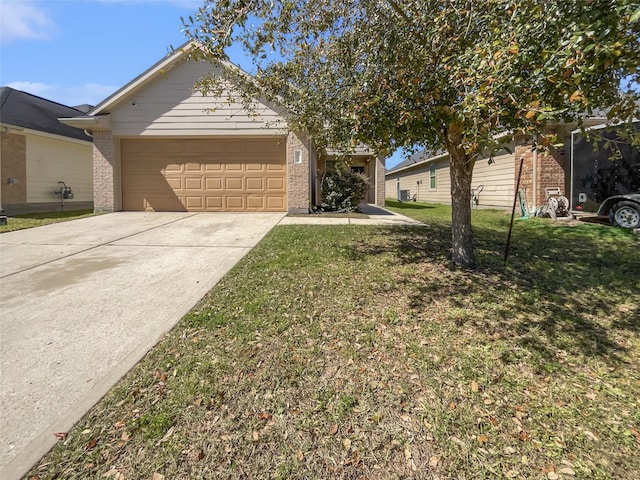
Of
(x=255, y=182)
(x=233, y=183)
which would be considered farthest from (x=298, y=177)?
(x=233, y=183)

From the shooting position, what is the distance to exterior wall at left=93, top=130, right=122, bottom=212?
1191 centimetres

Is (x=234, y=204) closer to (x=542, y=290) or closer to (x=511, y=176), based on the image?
(x=542, y=290)

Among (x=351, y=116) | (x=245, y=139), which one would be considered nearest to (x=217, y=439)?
(x=351, y=116)

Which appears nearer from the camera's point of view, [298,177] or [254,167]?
[298,177]

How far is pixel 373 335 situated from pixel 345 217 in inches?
310

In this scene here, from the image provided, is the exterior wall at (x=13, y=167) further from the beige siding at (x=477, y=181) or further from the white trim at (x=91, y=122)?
the beige siding at (x=477, y=181)

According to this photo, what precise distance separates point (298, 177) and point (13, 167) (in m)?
9.92

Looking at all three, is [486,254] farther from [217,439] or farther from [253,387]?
[217,439]

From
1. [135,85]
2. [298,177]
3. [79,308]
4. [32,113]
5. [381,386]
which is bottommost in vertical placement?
[381,386]

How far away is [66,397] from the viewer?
246 centimetres

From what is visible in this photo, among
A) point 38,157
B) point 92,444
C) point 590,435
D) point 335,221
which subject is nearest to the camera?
point 92,444

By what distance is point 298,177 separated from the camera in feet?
39.0

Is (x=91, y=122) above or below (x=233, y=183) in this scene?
above

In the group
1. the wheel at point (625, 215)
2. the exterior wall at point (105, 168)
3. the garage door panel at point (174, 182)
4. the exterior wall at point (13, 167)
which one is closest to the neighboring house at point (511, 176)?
the wheel at point (625, 215)
